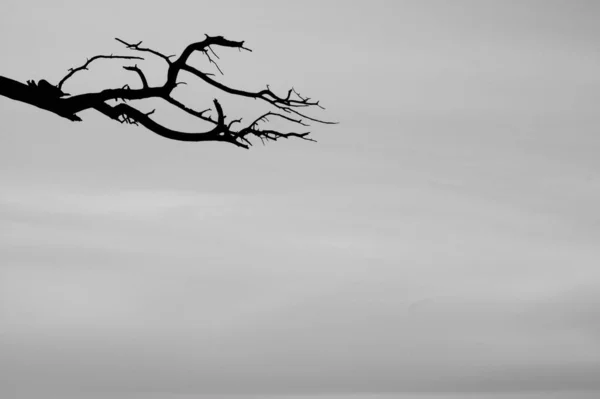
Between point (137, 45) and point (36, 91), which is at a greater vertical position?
point (137, 45)

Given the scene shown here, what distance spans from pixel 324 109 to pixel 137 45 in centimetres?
211

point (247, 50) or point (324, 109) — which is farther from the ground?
point (247, 50)

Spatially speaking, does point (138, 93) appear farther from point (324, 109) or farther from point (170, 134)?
point (324, 109)

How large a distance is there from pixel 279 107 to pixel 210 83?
0.75m

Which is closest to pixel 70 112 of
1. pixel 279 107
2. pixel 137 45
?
pixel 137 45

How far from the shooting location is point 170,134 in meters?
9.15

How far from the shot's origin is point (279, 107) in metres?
9.09

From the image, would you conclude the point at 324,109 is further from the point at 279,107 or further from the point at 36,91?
the point at 36,91

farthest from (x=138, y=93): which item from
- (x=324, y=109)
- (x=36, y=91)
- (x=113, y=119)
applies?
(x=324, y=109)

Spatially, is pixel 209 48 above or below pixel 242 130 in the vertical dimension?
above

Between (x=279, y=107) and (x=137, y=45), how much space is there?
1.67 metres

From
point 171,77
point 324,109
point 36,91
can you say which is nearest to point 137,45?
point 171,77

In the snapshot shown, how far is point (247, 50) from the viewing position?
9.23 metres

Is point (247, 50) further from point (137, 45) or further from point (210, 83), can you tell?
point (137, 45)
